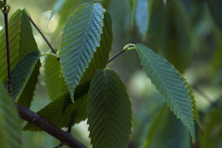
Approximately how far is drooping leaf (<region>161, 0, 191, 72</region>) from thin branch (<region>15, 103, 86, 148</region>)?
65 centimetres

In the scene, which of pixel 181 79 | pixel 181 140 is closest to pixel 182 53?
pixel 181 140

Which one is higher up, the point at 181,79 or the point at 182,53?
the point at 181,79

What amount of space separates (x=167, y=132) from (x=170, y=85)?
1.72 ft

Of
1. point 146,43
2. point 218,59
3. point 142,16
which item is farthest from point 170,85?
point 218,59

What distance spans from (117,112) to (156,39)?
2.12 ft

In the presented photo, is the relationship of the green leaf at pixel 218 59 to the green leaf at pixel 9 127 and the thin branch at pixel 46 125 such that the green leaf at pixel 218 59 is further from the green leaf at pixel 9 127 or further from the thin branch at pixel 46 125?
the green leaf at pixel 9 127

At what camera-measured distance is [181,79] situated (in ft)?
1.98

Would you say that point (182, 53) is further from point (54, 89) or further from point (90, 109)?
point (90, 109)

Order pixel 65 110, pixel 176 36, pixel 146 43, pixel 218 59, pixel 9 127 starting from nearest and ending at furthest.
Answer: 1. pixel 9 127
2. pixel 65 110
3. pixel 176 36
4. pixel 146 43
5. pixel 218 59

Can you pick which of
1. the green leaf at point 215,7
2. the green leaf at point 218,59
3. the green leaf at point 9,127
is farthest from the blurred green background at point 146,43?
the green leaf at point 9,127

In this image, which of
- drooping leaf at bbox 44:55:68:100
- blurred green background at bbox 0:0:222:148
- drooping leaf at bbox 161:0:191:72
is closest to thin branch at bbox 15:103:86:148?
drooping leaf at bbox 44:55:68:100

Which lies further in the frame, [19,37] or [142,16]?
[142,16]

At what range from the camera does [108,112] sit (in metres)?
0.61

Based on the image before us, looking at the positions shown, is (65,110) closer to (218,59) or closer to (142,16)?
(142,16)
